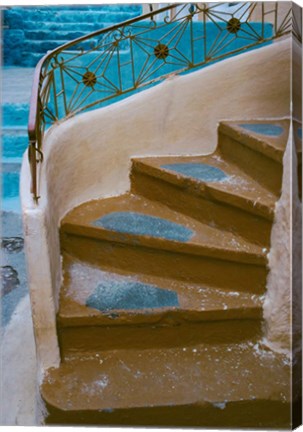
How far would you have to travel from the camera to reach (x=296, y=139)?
91.5 inches

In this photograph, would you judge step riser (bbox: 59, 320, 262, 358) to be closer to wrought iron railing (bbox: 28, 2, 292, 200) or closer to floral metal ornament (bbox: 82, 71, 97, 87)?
wrought iron railing (bbox: 28, 2, 292, 200)

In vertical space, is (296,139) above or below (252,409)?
above

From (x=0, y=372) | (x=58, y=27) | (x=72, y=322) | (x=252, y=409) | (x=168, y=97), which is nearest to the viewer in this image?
(x=252, y=409)

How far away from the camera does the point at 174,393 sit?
7.57ft

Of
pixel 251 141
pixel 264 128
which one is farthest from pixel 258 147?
pixel 264 128

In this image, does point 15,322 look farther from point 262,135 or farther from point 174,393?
point 262,135

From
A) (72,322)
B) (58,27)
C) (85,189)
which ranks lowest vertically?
(72,322)

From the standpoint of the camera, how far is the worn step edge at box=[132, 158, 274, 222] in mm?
2568

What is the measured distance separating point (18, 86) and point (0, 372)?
159cm

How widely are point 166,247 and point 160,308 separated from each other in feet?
1.06

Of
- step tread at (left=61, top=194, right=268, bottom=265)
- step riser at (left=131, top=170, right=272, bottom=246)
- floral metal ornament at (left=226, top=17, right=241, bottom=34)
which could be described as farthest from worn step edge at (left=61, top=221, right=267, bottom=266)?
floral metal ornament at (left=226, top=17, right=241, bottom=34)

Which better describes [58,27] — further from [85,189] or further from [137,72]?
[85,189]

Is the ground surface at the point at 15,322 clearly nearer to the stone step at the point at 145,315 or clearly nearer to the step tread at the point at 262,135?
the stone step at the point at 145,315

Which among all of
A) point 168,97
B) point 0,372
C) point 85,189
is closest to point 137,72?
point 168,97
